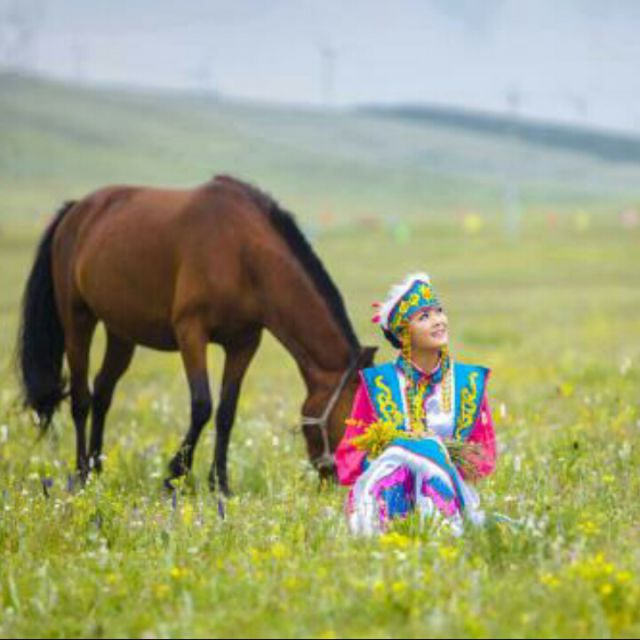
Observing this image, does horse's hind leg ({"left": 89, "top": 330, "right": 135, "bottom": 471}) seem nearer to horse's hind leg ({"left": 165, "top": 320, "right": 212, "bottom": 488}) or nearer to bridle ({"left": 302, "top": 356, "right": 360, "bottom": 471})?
horse's hind leg ({"left": 165, "top": 320, "right": 212, "bottom": 488})

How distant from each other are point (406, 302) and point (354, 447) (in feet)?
2.56

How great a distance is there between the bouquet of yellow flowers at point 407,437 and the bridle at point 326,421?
1.75 metres

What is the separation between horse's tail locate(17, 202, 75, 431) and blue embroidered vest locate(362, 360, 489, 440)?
16.4 ft

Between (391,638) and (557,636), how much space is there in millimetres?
555

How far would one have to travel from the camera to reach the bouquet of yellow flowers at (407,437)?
6625mm

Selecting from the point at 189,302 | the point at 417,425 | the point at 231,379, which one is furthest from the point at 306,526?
the point at 231,379

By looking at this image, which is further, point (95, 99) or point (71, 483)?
point (95, 99)

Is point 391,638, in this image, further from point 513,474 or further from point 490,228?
point 490,228

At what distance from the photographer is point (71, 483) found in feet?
23.6

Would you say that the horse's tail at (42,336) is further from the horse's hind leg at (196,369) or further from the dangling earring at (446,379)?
the dangling earring at (446,379)

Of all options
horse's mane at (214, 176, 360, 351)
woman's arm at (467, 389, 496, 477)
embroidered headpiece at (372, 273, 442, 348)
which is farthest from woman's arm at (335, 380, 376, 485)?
horse's mane at (214, 176, 360, 351)

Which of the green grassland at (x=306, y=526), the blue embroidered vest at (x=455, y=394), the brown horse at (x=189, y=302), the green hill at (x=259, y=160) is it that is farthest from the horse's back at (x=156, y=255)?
the green hill at (x=259, y=160)

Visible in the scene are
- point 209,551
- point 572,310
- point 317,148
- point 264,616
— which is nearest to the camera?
point 264,616

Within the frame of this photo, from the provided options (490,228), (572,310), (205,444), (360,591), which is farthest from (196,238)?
(490,228)
